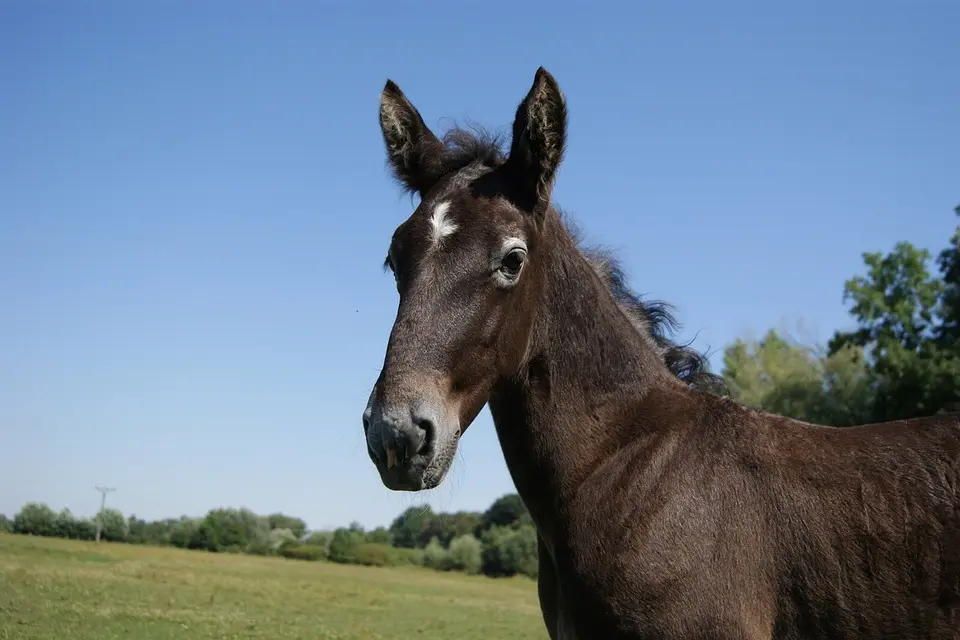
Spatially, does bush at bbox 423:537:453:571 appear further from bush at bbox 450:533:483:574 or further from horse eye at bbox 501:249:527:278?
horse eye at bbox 501:249:527:278

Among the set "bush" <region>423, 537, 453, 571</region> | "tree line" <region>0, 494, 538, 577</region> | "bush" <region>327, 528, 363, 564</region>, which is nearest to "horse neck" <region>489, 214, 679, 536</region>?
"tree line" <region>0, 494, 538, 577</region>

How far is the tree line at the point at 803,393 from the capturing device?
121 feet

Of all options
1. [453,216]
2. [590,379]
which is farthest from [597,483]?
[453,216]

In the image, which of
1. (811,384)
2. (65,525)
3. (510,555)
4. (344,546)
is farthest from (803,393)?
(65,525)

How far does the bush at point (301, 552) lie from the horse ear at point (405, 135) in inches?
1633

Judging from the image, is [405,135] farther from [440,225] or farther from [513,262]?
[513,262]

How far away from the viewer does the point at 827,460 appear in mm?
4227

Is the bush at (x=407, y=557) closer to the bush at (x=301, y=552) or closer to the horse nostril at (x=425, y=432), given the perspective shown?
the bush at (x=301, y=552)

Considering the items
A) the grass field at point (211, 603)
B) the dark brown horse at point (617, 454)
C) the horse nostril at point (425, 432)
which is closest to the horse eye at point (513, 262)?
the dark brown horse at point (617, 454)

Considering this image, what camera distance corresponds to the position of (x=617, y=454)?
4.30 metres

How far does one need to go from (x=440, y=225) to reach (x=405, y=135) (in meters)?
1.12

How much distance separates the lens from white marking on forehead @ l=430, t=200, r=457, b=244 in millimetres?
4121

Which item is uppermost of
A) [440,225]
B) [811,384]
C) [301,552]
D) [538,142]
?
[811,384]

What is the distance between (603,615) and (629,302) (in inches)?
81.9
